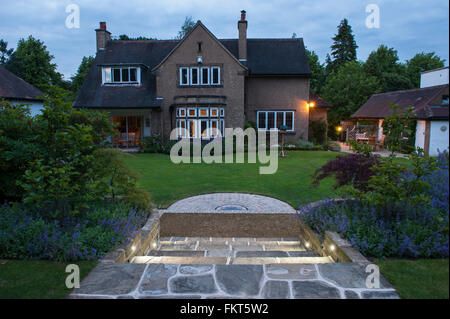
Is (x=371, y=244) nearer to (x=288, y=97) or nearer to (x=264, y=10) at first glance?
(x=264, y=10)

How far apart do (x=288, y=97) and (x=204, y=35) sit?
835cm

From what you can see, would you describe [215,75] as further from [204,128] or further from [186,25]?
[186,25]

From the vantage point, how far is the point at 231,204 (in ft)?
32.2

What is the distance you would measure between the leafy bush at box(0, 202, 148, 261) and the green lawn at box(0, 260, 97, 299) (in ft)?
0.54

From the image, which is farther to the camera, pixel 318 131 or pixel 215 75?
pixel 318 131

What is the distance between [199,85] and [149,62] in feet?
18.3

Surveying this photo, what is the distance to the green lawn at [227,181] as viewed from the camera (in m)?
10.9

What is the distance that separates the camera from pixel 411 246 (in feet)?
14.0

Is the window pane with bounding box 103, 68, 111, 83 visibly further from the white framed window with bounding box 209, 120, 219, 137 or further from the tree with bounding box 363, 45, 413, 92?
the tree with bounding box 363, 45, 413, 92

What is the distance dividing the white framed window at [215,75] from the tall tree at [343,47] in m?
36.7

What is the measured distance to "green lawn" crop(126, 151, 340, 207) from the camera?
1091cm

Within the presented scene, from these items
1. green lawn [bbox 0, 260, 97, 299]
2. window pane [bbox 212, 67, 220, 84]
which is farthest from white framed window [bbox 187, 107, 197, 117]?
green lawn [bbox 0, 260, 97, 299]

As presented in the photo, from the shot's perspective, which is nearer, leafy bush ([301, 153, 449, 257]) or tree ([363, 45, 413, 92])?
leafy bush ([301, 153, 449, 257])

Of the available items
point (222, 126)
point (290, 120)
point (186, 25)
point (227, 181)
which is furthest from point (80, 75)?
point (227, 181)
